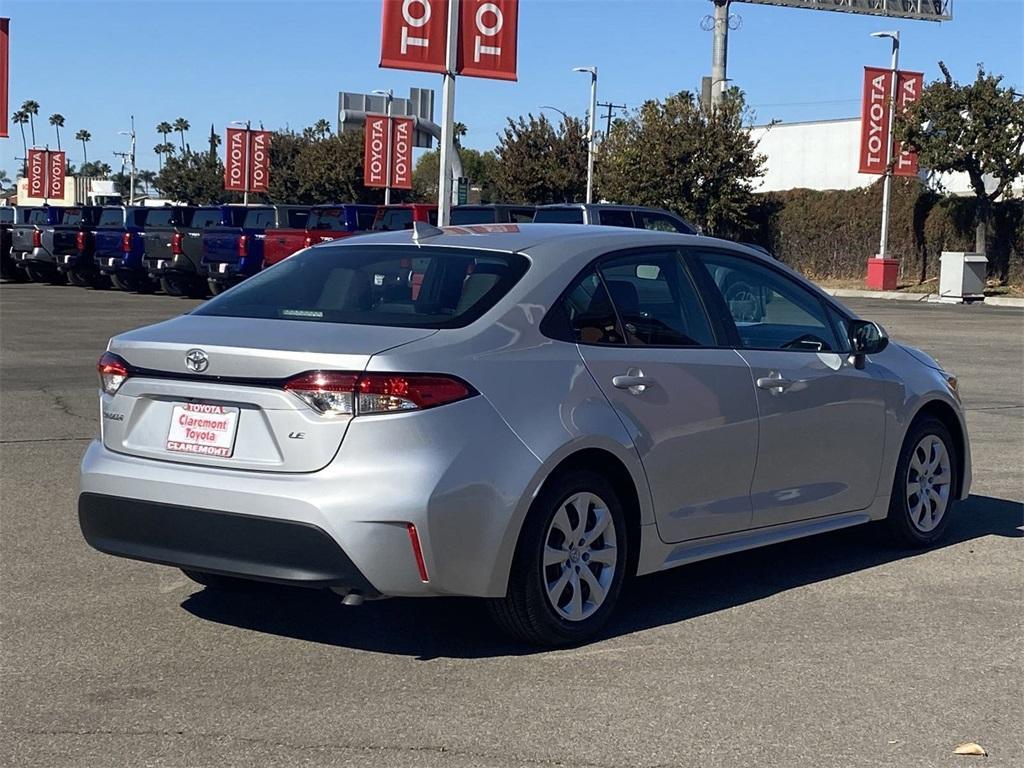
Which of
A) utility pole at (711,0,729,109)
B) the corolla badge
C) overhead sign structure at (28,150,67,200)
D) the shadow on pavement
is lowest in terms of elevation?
the shadow on pavement

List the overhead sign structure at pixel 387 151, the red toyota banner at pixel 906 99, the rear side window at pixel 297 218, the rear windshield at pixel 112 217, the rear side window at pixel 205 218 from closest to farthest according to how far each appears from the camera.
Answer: the rear side window at pixel 297 218 → the rear side window at pixel 205 218 → the rear windshield at pixel 112 217 → the overhead sign structure at pixel 387 151 → the red toyota banner at pixel 906 99

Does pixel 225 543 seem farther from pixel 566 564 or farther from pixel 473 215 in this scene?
pixel 473 215

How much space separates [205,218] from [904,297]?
19.1 metres

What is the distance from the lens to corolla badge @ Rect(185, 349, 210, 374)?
5.19 meters

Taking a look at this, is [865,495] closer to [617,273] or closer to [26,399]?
[617,273]

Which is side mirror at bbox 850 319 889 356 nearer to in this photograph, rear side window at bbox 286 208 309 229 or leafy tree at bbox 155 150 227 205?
rear side window at bbox 286 208 309 229

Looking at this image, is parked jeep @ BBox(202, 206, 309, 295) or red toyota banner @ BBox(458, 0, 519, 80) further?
parked jeep @ BBox(202, 206, 309, 295)

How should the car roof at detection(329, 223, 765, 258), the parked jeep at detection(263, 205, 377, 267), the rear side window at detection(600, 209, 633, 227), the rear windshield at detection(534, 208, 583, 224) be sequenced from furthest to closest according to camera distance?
the parked jeep at detection(263, 205, 377, 267) → the rear windshield at detection(534, 208, 583, 224) → the rear side window at detection(600, 209, 633, 227) → the car roof at detection(329, 223, 765, 258)

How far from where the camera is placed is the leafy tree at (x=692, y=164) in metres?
46.7

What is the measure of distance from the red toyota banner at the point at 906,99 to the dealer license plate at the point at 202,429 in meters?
37.2

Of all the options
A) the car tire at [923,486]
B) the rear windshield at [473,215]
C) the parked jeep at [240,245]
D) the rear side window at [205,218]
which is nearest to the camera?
the car tire at [923,486]

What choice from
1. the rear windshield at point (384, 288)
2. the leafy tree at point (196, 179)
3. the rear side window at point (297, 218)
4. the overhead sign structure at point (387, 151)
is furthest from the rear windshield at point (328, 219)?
the leafy tree at point (196, 179)

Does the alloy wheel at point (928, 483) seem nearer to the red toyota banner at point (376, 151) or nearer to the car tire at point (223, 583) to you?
the car tire at point (223, 583)

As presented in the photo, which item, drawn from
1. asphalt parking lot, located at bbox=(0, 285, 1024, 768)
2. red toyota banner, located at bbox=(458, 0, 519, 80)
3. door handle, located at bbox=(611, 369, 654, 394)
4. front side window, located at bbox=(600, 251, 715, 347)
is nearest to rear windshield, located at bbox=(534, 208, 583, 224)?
red toyota banner, located at bbox=(458, 0, 519, 80)
